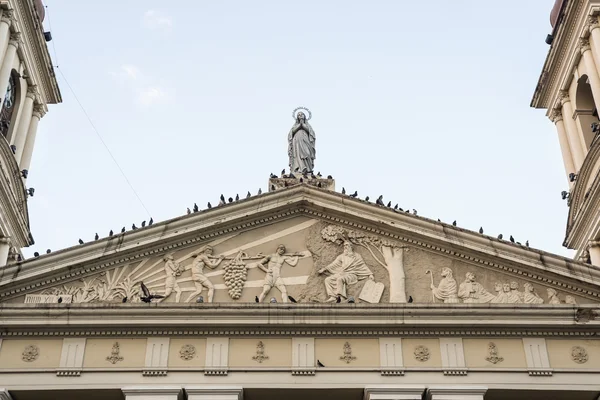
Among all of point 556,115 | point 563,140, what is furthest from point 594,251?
point 556,115

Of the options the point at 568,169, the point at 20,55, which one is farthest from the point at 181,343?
the point at 568,169

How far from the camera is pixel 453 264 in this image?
17547mm

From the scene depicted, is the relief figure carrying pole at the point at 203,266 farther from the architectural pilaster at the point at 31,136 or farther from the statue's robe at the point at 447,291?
the architectural pilaster at the point at 31,136

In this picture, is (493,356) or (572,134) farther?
(572,134)

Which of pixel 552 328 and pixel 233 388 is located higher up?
pixel 552 328

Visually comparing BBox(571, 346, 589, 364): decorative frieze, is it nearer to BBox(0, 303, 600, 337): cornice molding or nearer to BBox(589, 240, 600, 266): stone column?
BBox(0, 303, 600, 337): cornice molding

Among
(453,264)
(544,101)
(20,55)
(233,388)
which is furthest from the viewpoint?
(544,101)

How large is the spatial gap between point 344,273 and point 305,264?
0.81 m

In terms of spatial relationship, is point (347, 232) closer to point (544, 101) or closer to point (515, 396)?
point (515, 396)

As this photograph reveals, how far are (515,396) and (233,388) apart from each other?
513 cm

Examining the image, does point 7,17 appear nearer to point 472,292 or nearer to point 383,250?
point 383,250

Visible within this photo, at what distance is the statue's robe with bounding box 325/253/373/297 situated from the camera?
17109 mm

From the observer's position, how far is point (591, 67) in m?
23.0

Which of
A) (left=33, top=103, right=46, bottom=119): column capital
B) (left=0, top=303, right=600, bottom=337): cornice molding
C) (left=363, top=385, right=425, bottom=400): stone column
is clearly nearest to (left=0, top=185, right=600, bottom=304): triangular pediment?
(left=0, top=303, right=600, bottom=337): cornice molding
